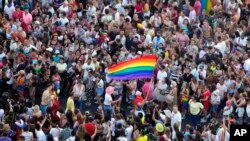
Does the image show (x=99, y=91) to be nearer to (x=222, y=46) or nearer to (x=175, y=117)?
(x=175, y=117)

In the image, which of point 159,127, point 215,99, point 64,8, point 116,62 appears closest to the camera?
point 159,127

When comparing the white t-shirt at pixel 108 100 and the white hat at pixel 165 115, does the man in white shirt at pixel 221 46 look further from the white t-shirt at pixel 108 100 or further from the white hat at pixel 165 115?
the white t-shirt at pixel 108 100

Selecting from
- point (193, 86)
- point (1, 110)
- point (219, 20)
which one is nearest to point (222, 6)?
point (219, 20)

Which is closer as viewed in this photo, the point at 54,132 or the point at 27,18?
the point at 54,132

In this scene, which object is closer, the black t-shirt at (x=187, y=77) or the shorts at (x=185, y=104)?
the shorts at (x=185, y=104)

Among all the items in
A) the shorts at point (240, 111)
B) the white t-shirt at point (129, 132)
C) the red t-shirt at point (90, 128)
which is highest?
the shorts at point (240, 111)

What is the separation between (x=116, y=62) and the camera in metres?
20.0

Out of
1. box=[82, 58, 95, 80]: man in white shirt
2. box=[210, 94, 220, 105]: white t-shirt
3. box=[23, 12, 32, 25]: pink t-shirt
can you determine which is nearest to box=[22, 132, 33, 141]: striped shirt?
box=[82, 58, 95, 80]: man in white shirt

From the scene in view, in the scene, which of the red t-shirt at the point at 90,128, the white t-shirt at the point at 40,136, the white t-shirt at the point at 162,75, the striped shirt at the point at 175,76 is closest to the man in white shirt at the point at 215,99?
the striped shirt at the point at 175,76

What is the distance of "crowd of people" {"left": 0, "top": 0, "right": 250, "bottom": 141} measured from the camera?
1662cm

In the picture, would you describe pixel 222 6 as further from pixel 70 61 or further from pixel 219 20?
pixel 70 61

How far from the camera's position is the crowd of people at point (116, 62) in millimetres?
16625

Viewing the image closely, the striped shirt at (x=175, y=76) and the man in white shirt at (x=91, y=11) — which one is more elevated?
the man in white shirt at (x=91, y=11)

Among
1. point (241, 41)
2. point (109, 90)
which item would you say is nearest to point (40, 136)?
point (109, 90)
